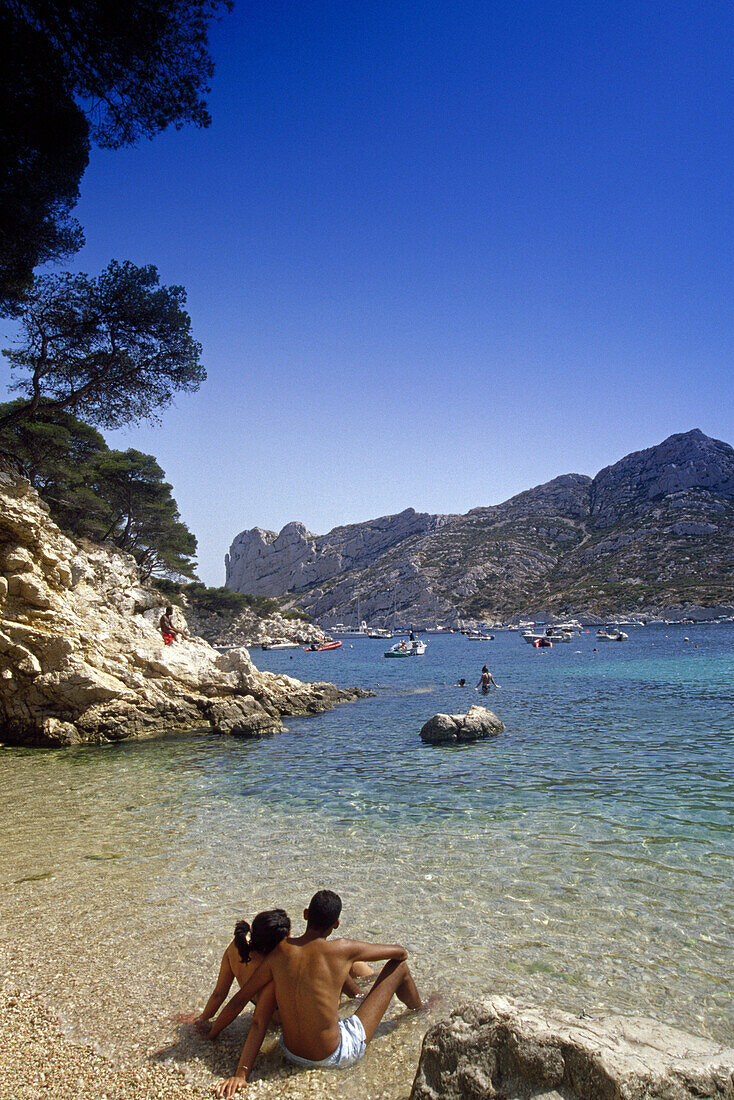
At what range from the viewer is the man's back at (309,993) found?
12.0 feet

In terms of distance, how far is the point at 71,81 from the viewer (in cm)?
1230

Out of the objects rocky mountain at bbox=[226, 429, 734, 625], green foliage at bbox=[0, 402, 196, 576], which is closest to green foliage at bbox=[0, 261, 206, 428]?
green foliage at bbox=[0, 402, 196, 576]

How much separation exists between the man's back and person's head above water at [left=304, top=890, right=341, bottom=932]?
0.32ft

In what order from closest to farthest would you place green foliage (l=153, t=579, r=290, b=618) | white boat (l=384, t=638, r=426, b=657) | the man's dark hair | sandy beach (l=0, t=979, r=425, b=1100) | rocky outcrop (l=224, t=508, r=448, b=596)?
sandy beach (l=0, t=979, r=425, b=1100)
the man's dark hair
white boat (l=384, t=638, r=426, b=657)
green foliage (l=153, t=579, r=290, b=618)
rocky outcrop (l=224, t=508, r=448, b=596)

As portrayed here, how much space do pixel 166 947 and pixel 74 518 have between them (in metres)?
28.1

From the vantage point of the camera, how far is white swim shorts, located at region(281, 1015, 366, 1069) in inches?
144

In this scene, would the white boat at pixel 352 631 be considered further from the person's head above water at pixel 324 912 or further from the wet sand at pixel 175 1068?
the person's head above water at pixel 324 912

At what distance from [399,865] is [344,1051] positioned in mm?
3731

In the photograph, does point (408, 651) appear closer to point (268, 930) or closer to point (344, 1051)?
point (268, 930)

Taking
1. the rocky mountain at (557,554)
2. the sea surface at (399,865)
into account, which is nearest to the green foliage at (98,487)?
the sea surface at (399,865)

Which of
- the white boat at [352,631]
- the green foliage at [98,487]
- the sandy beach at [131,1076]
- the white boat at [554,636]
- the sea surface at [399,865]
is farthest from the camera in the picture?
the white boat at [352,631]

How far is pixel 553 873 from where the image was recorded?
685cm

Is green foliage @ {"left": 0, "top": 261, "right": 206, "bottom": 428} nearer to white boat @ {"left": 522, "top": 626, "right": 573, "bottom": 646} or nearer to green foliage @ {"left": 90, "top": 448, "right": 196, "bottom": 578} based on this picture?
green foliage @ {"left": 90, "top": 448, "right": 196, "bottom": 578}

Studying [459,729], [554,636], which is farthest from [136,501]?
[554,636]
